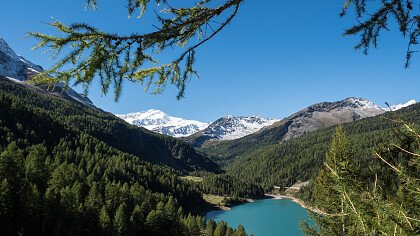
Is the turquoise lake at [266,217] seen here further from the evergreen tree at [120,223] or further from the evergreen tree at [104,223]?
the evergreen tree at [104,223]

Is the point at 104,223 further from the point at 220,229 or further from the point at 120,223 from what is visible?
the point at 220,229

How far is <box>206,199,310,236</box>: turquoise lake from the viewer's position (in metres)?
122

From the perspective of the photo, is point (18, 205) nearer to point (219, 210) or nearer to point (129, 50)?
point (129, 50)

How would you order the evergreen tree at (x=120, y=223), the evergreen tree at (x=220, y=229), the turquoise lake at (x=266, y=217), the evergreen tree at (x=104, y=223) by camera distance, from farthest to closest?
the turquoise lake at (x=266, y=217) → the evergreen tree at (x=220, y=229) → the evergreen tree at (x=120, y=223) → the evergreen tree at (x=104, y=223)

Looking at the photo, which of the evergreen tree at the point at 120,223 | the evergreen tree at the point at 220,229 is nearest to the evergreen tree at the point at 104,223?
the evergreen tree at the point at 120,223

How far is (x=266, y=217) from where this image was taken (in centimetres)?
14950

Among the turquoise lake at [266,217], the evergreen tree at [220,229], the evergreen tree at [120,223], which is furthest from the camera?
the turquoise lake at [266,217]

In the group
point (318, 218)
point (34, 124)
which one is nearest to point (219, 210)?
point (34, 124)

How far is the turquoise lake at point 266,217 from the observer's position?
121888mm

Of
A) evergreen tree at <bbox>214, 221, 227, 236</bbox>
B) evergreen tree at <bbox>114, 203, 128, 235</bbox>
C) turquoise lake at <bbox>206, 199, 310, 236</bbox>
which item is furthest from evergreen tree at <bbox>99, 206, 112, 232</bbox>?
turquoise lake at <bbox>206, 199, 310, 236</bbox>

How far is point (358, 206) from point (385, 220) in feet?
1.13

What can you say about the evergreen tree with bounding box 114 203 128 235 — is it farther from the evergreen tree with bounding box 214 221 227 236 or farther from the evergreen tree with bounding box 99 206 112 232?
the evergreen tree with bounding box 214 221 227 236

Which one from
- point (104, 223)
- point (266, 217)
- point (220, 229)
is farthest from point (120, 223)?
point (266, 217)

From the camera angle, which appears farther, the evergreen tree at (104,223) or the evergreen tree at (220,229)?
the evergreen tree at (220,229)
